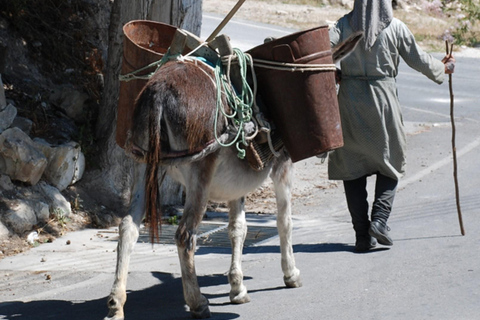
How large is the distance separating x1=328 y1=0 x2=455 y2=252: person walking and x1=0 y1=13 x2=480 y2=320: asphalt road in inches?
18.1

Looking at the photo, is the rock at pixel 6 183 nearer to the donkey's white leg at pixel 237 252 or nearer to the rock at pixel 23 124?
the rock at pixel 23 124

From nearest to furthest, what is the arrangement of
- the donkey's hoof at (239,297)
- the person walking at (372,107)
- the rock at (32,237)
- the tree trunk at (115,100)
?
the donkey's hoof at (239,297) < the person walking at (372,107) < the rock at (32,237) < the tree trunk at (115,100)

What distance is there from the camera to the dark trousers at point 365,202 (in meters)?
7.46

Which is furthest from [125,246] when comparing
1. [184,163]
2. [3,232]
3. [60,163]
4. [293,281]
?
[60,163]

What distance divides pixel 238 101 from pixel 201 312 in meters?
1.44

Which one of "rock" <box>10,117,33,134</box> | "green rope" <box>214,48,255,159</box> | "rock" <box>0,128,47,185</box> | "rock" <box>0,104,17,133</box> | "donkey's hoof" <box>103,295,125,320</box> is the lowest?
"donkey's hoof" <box>103,295,125,320</box>

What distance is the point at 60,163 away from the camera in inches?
332

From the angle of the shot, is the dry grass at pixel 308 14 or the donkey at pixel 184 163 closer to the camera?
the donkey at pixel 184 163

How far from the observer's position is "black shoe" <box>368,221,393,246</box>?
7336 millimetres

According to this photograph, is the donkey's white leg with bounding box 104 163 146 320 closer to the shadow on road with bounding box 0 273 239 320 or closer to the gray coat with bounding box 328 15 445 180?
the shadow on road with bounding box 0 273 239 320

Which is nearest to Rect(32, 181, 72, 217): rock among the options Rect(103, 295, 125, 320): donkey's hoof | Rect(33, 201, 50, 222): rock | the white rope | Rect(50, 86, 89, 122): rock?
Rect(33, 201, 50, 222): rock

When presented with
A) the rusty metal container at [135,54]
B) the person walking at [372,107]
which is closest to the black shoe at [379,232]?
the person walking at [372,107]

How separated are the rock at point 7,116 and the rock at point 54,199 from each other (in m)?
0.65

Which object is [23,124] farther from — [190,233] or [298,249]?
[190,233]
